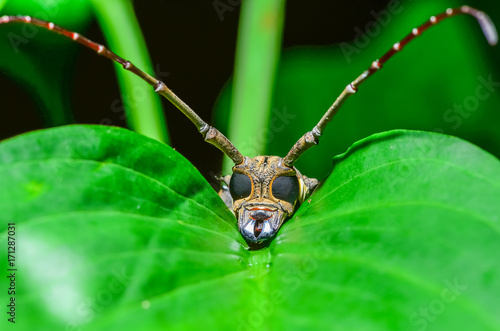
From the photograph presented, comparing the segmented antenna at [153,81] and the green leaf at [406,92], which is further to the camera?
the green leaf at [406,92]

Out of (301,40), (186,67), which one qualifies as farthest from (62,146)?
(301,40)

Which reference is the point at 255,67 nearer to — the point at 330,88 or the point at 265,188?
the point at 330,88

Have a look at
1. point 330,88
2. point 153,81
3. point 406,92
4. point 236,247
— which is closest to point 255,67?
point 330,88

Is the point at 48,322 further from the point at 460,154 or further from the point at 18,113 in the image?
the point at 18,113

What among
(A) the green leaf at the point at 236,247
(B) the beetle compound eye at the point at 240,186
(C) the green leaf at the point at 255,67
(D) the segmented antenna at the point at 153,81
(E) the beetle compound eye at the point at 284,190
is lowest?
(A) the green leaf at the point at 236,247

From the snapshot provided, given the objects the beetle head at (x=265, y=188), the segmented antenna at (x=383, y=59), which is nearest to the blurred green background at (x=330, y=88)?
the beetle head at (x=265, y=188)

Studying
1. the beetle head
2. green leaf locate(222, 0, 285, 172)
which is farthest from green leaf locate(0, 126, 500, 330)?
green leaf locate(222, 0, 285, 172)

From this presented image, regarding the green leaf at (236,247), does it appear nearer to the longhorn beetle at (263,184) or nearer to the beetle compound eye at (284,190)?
the longhorn beetle at (263,184)

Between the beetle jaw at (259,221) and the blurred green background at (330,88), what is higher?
the blurred green background at (330,88)
